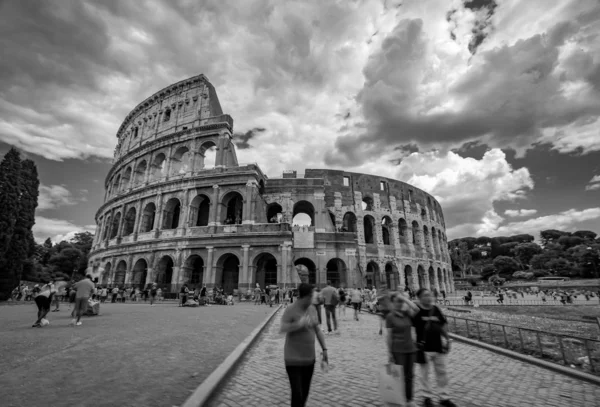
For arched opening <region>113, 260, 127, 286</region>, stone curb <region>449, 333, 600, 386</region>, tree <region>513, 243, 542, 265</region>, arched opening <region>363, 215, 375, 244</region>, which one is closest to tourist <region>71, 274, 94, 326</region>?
stone curb <region>449, 333, 600, 386</region>

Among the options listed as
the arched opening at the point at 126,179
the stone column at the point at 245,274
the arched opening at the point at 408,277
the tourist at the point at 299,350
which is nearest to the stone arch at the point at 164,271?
the stone column at the point at 245,274

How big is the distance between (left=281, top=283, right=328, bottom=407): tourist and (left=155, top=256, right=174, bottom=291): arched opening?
23851 millimetres

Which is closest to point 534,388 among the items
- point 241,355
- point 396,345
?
point 396,345

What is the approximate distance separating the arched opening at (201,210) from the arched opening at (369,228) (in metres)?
16.8

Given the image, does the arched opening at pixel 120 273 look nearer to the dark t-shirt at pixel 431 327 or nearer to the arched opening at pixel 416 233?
the dark t-shirt at pixel 431 327

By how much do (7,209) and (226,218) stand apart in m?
14.4

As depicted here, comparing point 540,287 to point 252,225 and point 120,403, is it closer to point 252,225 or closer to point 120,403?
point 252,225

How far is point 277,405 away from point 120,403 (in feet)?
5.69

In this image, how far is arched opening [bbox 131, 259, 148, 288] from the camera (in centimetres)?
2550

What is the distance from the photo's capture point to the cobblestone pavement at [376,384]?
11.9ft

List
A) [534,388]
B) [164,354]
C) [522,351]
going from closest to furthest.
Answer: [534,388], [164,354], [522,351]

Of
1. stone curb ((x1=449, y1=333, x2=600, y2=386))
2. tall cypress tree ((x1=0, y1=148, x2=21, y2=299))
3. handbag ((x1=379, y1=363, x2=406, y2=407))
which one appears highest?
tall cypress tree ((x1=0, y1=148, x2=21, y2=299))

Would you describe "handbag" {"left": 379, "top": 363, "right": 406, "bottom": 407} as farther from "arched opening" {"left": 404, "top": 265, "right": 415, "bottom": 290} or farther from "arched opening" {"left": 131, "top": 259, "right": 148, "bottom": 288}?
"arched opening" {"left": 404, "top": 265, "right": 415, "bottom": 290}

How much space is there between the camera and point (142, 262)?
1030 inches
